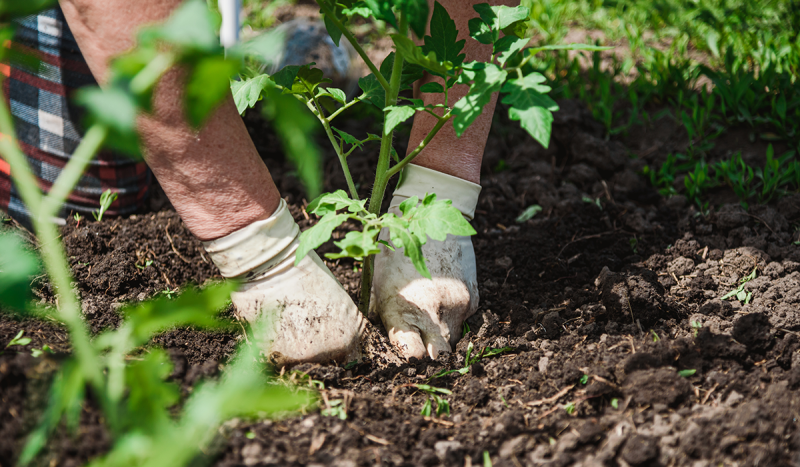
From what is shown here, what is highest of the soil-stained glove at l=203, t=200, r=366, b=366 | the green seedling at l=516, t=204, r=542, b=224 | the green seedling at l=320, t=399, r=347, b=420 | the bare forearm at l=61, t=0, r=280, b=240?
the bare forearm at l=61, t=0, r=280, b=240

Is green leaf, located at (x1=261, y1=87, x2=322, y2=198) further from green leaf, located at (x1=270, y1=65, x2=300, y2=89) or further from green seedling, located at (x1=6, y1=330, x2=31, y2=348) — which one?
green seedling, located at (x1=6, y1=330, x2=31, y2=348)

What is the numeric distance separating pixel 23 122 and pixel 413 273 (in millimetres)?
1448

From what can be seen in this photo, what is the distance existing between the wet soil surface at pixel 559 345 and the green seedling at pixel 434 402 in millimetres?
23

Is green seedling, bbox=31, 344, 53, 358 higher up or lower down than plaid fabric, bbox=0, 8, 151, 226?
lower down

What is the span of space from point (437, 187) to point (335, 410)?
73 cm

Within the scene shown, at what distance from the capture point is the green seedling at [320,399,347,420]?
3.74 feet

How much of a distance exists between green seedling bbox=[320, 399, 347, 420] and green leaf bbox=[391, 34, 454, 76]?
71cm

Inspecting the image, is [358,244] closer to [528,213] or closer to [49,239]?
[49,239]

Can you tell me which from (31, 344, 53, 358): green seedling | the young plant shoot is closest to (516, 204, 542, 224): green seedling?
the young plant shoot

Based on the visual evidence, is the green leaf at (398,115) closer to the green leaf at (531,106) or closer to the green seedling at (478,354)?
the green leaf at (531,106)

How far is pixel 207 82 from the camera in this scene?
653 mm

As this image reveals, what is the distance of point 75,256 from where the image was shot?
1661 mm

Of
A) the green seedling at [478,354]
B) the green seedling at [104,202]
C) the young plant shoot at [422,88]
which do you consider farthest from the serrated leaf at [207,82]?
the green seedling at [104,202]

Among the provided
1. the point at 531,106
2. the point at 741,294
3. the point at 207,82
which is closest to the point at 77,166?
the point at 207,82
